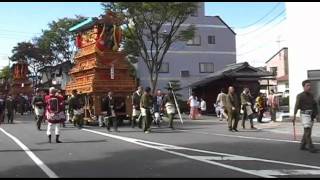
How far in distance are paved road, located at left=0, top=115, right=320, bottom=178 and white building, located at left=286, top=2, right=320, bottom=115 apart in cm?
856

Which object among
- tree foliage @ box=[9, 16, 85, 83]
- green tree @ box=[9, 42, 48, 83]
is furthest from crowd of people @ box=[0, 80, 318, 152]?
green tree @ box=[9, 42, 48, 83]

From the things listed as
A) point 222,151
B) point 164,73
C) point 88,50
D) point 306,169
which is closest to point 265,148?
point 222,151

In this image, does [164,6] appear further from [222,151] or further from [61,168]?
[61,168]

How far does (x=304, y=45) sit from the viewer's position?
26812mm

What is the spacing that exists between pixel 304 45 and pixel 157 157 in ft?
52.6

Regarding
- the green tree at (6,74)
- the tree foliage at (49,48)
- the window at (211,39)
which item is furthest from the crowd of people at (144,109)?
the green tree at (6,74)

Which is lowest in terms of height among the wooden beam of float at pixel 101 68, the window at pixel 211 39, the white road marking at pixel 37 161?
the white road marking at pixel 37 161

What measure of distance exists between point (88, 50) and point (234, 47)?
35.6 metres

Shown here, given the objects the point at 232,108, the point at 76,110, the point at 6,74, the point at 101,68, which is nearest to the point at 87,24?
the point at 101,68

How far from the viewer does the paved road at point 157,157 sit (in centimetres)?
1062

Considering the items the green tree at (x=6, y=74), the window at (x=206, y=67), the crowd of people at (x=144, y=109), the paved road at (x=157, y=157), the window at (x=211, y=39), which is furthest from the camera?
the green tree at (x=6, y=74)

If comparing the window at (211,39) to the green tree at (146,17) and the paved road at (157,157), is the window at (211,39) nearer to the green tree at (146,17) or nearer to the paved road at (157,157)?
the green tree at (146,17)

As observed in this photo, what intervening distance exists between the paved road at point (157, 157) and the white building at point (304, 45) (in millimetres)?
8559

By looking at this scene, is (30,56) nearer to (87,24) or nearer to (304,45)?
(87,24)
